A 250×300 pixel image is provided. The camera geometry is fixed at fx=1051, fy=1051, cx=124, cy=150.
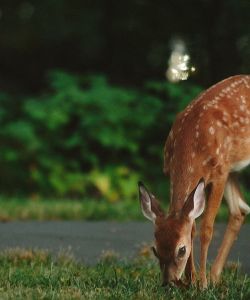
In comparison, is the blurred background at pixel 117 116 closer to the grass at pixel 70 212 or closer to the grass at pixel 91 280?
the grass at pixel 70 212

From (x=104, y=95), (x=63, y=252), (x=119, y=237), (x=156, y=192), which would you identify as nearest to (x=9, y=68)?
(x=104, y=95)

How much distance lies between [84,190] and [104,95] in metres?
1.40

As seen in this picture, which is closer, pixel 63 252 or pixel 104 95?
pixel 63 252

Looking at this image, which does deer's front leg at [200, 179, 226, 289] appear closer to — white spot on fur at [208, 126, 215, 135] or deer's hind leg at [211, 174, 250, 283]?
white spot on fur at [208, 126, 215, 135]

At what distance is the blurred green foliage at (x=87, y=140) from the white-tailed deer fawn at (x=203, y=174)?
608 cm

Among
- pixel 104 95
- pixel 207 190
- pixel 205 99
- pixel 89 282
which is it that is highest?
pixel 104 95

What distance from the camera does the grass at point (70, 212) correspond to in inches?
452

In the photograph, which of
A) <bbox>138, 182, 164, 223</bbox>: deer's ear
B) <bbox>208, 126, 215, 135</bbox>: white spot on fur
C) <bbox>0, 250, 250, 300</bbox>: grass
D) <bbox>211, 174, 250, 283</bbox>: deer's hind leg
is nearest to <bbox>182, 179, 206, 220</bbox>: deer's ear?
<bbox>138, 182, 164, 223</bbox>: deer's ear

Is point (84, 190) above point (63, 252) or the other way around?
A: above

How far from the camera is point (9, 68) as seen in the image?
60.3 feet

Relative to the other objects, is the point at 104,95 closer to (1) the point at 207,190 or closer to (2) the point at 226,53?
(2) the point at 226,53

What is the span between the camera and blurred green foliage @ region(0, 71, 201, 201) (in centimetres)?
1415

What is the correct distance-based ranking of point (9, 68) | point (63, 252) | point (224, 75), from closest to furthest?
point (63, 252) → point (224, 75) → point (9, 68)

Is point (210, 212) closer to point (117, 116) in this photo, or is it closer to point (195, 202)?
point (195, 202)
